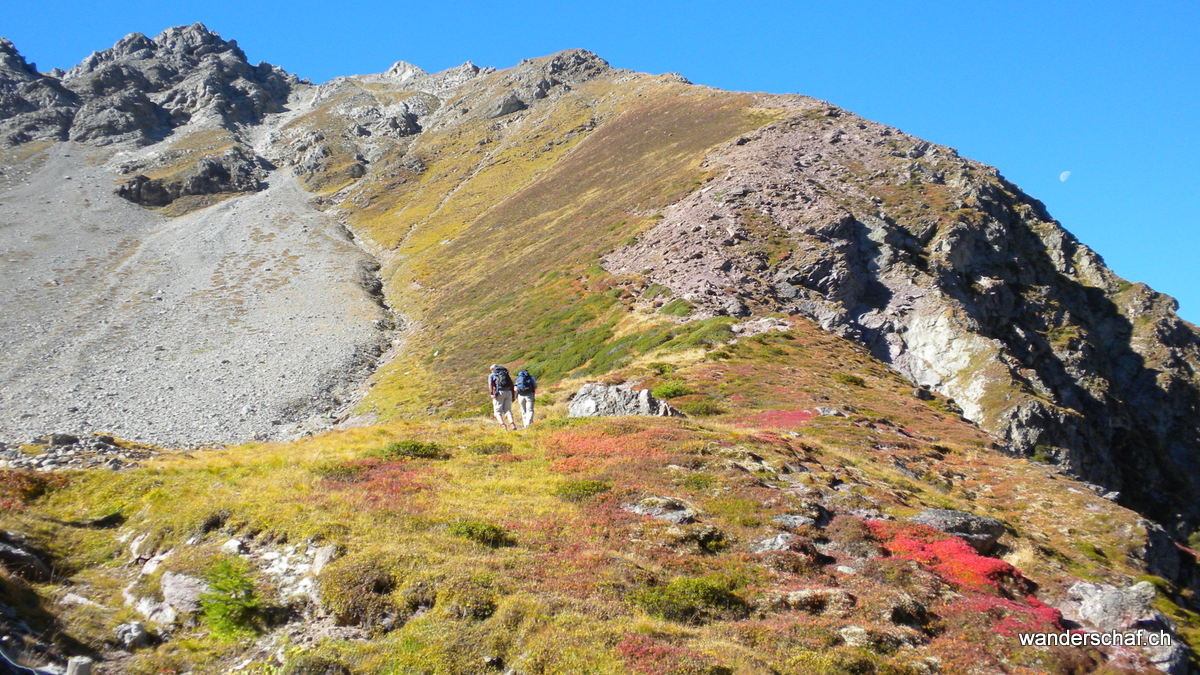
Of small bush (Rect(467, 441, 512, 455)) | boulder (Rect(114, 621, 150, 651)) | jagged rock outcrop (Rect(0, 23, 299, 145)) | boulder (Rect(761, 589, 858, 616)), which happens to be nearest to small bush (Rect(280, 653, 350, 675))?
boulder (Rect(114, 621, 150, 651))

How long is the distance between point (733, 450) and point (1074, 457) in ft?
72.0

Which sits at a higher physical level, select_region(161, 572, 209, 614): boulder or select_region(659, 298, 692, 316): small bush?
select_region(659, 298, 692, 316): small bush

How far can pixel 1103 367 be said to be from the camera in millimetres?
51031

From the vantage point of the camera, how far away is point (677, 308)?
125 ft

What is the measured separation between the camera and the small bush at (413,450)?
18125 mm

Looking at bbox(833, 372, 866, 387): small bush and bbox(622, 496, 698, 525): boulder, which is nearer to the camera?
bbox(622, 496, 698, 525): boulder

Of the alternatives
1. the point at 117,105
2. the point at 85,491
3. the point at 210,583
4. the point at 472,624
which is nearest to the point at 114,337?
the point at 85,491

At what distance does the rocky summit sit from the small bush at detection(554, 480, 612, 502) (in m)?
0.09

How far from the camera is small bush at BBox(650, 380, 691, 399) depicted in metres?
26.2

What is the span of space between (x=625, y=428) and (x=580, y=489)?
5.21 m

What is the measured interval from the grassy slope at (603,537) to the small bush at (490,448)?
0.34 metres

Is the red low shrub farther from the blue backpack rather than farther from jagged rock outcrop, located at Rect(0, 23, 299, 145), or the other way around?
jagged rock outcrop, located at Rect(0, 23, 299, 145)

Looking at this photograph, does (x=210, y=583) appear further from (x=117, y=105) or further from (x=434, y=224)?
(x=117, y=105)

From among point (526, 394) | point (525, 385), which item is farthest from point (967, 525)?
point (525, 385)
